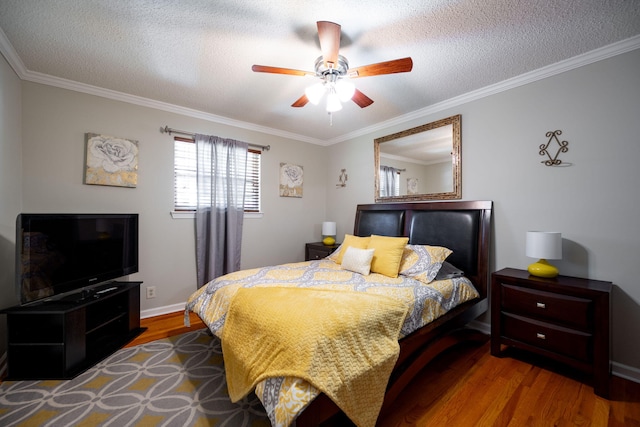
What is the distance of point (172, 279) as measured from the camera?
10.1ft

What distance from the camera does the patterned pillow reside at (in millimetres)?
2262

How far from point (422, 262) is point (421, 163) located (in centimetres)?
137

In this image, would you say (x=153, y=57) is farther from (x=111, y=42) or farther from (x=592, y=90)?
(x=592, y=90)

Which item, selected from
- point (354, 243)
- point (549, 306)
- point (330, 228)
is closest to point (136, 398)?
point (354, 243)

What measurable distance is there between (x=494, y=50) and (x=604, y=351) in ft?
7.50

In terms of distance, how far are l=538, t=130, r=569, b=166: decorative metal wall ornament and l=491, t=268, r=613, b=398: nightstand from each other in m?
0.99

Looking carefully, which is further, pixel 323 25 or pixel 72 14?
pixel 72 14

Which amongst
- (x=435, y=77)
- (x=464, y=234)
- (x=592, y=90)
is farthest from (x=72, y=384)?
(x=592, y=90)

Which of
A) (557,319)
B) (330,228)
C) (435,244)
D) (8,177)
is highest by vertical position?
(8,177)

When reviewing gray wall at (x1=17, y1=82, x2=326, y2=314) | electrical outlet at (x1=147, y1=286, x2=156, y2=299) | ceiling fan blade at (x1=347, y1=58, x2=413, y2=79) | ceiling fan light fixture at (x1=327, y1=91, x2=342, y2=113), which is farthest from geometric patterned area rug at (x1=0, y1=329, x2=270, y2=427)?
ceiling fan blade at (x1=347, y1=58, x2=413, y2=79)

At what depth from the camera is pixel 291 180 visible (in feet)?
13.3

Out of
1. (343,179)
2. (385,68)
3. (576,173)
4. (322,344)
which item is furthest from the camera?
(343,179)

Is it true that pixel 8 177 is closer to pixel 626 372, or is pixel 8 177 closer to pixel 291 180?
pixel 291 180

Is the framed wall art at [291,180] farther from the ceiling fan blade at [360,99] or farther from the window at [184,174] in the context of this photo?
the ceiling fan blade at [360,99]
